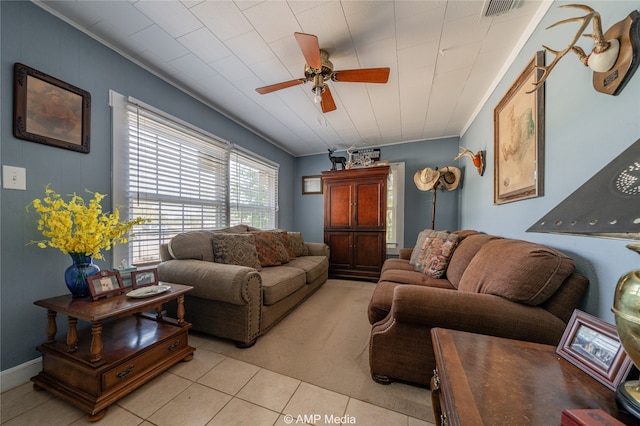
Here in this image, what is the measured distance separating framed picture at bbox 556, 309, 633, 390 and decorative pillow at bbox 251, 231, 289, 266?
2377 mm

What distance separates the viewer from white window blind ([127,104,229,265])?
77.6 inches

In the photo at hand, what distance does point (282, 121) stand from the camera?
123 inches

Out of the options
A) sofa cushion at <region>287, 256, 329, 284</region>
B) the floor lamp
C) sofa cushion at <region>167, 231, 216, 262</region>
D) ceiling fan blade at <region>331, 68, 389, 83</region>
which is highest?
ceiling fan blade at <region>331, 68, 389, 83</region>

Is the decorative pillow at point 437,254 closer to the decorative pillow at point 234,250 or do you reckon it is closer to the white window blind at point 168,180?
the decorative pillow at point 234,250

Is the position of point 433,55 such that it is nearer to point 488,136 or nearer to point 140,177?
point 488,136

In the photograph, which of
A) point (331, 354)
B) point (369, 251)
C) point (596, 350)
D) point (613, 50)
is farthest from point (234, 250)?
point (613, 50)

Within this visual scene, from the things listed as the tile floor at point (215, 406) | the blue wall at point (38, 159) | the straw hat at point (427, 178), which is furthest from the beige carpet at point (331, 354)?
the straw hat at point (427, 178)

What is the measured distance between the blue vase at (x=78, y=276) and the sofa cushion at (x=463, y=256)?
2.60 metres

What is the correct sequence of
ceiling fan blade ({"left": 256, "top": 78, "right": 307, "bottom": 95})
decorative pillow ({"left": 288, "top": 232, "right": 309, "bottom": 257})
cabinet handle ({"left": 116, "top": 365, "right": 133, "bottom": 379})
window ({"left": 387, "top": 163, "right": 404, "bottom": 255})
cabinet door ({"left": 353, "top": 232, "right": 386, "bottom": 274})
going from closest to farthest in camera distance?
1. cabinet handle ({"left": 116, "top": 365, "right": 133, "bottom": 379})
2. ceiling fan blade ({"left": 256, "top": 78, "right": 307, "bottom": 95})
3. decorative pillow ({"left": 288, "top": 232, "right": 309, "bottom": 257})
4. cabinet door ({"left": 353, "top": 232, "right": 386, "bottom": 274})
5. window ({"left": 387, "top": 163, "right": 404, "bottom": 255})

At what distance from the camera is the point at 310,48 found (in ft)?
4.82

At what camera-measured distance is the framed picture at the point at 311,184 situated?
4.53m

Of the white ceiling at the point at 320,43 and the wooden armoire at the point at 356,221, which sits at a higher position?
the white ceiling at the point at 320,43

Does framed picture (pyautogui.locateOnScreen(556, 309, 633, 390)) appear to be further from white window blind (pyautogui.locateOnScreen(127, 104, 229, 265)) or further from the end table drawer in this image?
white window blind (pyautogui.locateOnScreen(127, 104, 229, 265))

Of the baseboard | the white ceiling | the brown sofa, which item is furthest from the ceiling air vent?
the baseboard
